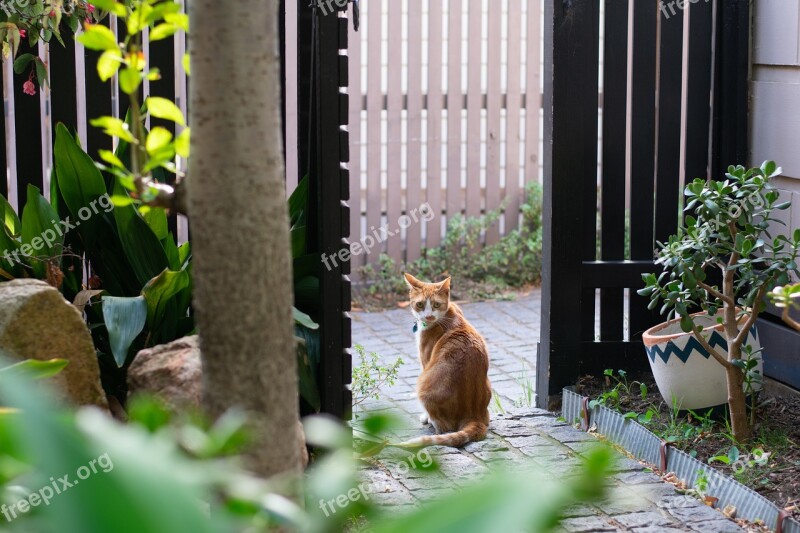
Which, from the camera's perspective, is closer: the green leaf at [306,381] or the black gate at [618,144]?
the green leaf at [306,381]

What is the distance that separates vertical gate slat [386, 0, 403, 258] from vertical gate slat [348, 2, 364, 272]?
0.86 feet

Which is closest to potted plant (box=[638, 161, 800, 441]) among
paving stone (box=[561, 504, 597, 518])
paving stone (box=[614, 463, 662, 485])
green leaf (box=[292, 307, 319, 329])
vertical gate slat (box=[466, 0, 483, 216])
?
paving stone (box=[614, 463, 662, 485])

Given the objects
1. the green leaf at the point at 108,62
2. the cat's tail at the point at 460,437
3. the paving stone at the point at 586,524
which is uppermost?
the green leaf at the point at 108,62

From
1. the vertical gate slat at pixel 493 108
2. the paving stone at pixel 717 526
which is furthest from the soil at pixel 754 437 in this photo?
the vertical gate slat at pixel 493 108

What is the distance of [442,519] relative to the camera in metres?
0.80

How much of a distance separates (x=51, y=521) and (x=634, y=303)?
4435 millimetres

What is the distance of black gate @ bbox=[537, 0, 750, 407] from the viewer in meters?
4.79

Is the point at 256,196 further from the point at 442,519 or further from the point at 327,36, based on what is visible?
the point at 327,36

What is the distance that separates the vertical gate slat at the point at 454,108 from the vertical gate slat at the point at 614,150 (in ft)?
11.4

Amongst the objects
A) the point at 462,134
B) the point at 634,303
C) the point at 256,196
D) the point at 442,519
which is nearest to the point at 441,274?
the point at 462,134

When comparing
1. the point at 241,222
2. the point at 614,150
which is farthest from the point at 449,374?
the point at 241,222

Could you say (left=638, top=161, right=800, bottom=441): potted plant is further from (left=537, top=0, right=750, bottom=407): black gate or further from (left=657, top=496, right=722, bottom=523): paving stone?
(left=537, top=0, right=750, bottom=407): black gate

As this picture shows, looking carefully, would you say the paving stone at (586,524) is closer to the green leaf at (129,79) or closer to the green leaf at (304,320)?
the green leaf at (304,320)

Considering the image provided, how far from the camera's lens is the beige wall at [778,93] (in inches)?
178
